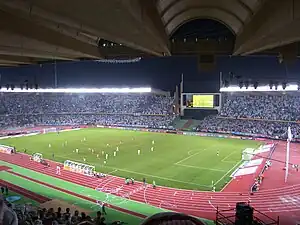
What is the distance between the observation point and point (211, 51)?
648 inches

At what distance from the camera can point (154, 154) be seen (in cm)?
3650

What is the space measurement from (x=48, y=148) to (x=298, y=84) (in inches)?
1366

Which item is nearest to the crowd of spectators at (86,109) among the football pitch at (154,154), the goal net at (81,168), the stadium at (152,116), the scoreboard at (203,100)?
the stadium at (152,116)

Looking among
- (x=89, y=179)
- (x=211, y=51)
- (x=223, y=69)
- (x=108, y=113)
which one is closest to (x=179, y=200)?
(x=89, y=179)

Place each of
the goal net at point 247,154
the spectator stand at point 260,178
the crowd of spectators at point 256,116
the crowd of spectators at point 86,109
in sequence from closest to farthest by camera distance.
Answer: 1. the spectator stand at point 260,178
2. the goal net at point 247,154
3. the crowd of spectators at point 256,116
4. the crowd of spectators at point 86,109

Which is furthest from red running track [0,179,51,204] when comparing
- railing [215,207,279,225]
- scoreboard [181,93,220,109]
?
scoreboard [181,93,220,109]

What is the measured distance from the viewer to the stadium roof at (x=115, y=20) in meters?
6.34

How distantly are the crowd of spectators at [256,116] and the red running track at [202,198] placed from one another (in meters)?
27.7

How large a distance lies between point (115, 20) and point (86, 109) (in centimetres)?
6645

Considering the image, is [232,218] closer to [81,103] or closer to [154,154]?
[154,154]

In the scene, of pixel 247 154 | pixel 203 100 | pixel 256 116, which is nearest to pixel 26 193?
pixel 247 154

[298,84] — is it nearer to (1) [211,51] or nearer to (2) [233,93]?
(2) [233,93]

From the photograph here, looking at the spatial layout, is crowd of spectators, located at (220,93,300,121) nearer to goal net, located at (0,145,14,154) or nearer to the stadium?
the stadium

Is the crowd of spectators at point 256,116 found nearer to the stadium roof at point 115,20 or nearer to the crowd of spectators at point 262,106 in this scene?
the crowd of spectators at point 262,106
